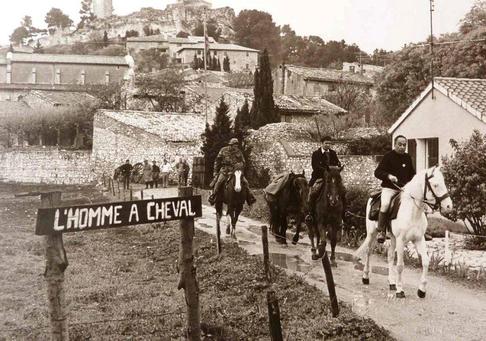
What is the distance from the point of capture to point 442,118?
18.4 m

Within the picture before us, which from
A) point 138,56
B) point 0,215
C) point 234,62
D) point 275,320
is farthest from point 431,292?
point 138,56

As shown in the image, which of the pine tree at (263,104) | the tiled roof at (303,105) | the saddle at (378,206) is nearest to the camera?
the saddle at (378,206)

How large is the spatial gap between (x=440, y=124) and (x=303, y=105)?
24.6 metres

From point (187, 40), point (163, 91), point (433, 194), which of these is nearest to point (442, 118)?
point (433, 194)

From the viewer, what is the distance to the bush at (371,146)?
1291 inches

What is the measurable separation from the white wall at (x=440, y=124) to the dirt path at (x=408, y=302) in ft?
22.5

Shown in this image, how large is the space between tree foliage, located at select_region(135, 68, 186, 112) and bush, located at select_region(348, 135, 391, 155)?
2402 centimetres

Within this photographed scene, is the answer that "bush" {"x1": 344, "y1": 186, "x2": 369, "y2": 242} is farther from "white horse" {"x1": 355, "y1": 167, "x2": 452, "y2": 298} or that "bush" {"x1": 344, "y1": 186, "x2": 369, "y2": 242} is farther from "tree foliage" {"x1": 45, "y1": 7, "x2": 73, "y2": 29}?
"tree foliage" {"x1": 45, "y1": 7, "x2": 73, "y2": 29}

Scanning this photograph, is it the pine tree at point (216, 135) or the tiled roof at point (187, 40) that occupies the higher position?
the tiled roof at point (187, 40)

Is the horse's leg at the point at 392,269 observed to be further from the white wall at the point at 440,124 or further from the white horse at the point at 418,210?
the white wall at the point at 440,124

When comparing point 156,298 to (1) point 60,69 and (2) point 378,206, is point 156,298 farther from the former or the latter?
(1) point 60,69

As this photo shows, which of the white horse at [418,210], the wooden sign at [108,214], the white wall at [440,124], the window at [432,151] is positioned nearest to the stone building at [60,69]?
the white wall at [440,124]

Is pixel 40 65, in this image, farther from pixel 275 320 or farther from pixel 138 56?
pixel 275 320

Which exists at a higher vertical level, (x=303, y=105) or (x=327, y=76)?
(x=327, y=76)
